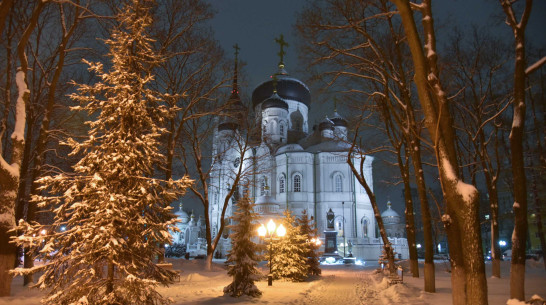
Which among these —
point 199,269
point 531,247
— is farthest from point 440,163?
point 531,247

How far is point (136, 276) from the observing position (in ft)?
24.3

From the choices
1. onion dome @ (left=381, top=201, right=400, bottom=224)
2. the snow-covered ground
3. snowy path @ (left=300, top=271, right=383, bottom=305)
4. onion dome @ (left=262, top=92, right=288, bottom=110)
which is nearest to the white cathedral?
onion dome @ (left=262, top=92, right=288, bottom=110)

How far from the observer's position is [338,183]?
44.2m

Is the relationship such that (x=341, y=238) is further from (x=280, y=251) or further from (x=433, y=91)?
(x=433, y=91)

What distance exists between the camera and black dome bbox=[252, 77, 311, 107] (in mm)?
57125

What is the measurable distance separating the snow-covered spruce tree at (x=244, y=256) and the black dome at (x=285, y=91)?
44184mm

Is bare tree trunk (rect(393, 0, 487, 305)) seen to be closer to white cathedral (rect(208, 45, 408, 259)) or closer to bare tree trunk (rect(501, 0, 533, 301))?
bare tree trunk (rect(501, 0, 533, 301))

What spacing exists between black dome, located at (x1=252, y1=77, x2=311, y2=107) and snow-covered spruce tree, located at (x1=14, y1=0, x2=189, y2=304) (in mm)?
48889

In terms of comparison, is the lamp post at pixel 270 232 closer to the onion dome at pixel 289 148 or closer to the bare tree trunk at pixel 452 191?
the bare tree trunk at pixel 452 191

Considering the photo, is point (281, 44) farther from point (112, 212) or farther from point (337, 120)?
point (112, 212)

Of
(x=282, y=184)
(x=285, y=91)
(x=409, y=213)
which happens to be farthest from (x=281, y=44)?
(x=409, y=213)

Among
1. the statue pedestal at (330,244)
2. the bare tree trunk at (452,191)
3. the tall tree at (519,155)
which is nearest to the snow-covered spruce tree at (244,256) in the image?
the bare tree trunk at (452,191)

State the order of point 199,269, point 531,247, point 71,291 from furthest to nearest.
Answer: point 531,247, point 199,269, point 71,291

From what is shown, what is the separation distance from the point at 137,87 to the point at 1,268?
5.47 metres
